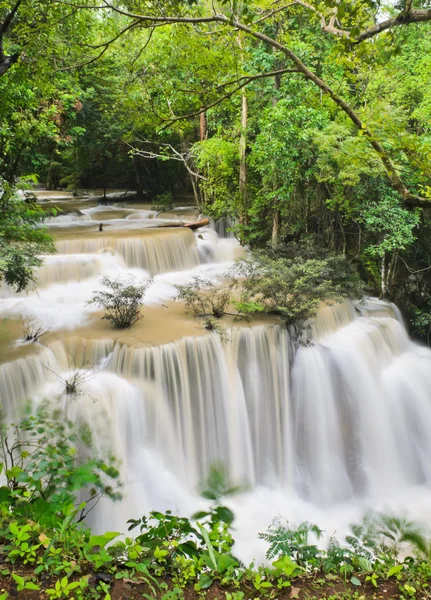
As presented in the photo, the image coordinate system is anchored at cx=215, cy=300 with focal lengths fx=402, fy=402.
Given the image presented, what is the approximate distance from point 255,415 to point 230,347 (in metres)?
1.16

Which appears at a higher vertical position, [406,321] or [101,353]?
[101,353]

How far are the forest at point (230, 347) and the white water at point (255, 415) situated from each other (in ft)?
→ 0.10

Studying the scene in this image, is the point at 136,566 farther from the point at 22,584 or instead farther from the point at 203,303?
the point at 203,303

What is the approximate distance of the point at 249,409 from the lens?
645 centimetres

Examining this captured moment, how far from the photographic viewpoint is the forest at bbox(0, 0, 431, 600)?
2660 millimetres

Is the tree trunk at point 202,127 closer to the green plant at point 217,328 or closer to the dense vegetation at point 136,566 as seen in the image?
the green plant at point 217,328

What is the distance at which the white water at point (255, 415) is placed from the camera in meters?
5.35

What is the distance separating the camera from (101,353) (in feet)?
19.8

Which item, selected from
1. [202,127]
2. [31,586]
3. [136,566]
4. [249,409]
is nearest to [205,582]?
[136,566]

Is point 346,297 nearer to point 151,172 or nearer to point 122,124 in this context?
point 122,124

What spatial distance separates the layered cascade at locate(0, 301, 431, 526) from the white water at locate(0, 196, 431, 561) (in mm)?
16

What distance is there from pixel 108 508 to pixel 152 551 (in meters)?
2.80

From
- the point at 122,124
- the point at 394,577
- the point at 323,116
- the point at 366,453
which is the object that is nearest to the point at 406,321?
the point at 366,453

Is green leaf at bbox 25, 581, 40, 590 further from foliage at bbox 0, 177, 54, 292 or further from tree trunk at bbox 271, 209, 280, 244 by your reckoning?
tree trunk at bbox 271, 209, 280, 244
